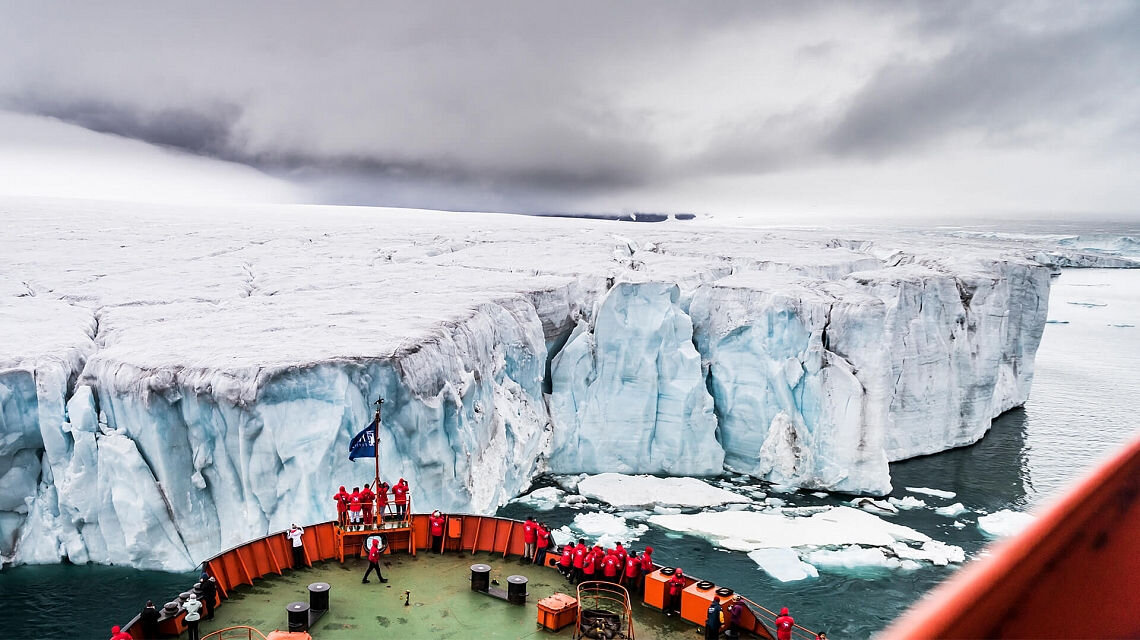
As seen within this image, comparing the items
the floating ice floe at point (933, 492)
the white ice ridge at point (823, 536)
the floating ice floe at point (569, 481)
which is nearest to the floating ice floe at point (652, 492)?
the floating ice floe at point (569, 481)

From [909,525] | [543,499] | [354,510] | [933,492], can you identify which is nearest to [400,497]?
[354,510]

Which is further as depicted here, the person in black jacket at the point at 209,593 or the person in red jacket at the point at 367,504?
the person in red jacket at the point at 367,504

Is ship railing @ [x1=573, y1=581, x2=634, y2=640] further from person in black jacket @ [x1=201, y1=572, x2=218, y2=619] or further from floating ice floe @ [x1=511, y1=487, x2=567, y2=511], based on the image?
floating ice floe @ [x1=511, y1=487, x2=567, y2=511]

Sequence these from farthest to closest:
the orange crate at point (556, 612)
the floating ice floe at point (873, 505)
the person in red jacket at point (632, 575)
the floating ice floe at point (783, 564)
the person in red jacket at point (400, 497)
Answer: the floating ice floe at point (873, 505) < the floating ice floe at point (783, 564) < the person in red jacket at point (400, 497) < the person in red jacket at point (632, 575) < the orange crate at point (556, 612)

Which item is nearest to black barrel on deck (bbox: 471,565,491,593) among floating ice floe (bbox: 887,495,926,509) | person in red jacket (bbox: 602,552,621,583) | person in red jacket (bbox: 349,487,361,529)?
person in red jacket (bbox: 602,552,621,583)

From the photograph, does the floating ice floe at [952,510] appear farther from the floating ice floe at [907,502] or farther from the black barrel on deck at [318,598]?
the black barrel on deck at [318,598]

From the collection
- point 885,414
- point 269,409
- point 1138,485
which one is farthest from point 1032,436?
point 1138,485
